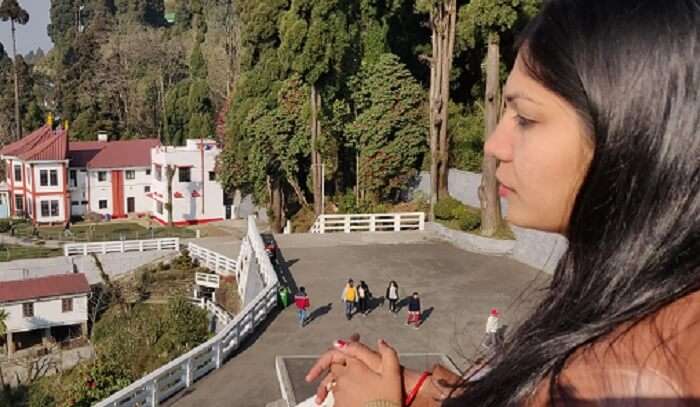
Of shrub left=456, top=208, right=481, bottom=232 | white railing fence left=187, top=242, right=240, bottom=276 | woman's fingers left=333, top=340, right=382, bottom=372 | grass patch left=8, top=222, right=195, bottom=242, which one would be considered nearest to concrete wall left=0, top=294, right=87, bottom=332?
white railing fence left=187, top=242, right=240, bottom=276

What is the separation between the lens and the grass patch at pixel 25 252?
31.2 meters

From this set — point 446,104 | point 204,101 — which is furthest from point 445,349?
point 204,101

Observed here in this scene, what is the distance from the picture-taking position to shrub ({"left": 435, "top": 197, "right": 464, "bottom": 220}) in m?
21.7

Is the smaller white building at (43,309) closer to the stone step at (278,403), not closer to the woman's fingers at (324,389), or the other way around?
the stone step at (278,403)

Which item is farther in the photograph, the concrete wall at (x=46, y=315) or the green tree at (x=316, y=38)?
the concrete wall at (x=46, y=315)

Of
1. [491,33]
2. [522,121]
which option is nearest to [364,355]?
[522,121]

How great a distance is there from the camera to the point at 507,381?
1.00m

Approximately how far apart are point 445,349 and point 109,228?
30657 mm

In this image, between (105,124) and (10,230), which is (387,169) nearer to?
(10,230)

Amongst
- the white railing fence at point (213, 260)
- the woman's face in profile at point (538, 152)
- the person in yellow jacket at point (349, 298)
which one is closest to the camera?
the woman's face in profile at point (538, 152)

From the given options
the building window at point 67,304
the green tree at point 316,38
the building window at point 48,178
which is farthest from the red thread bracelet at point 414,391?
the building window at point 48,178

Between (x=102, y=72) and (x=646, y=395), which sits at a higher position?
(x=102, y=72)

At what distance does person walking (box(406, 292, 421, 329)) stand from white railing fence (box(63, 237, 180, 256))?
19.0 meters

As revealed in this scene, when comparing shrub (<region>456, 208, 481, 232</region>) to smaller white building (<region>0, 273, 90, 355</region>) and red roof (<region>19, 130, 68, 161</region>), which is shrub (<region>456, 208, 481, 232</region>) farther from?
red roof (<region>19, 130, 68, 161</region>)
